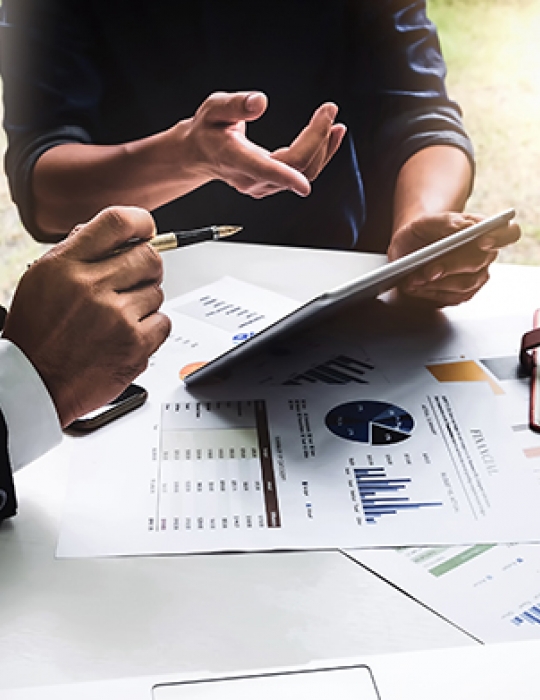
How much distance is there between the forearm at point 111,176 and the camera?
1.14m

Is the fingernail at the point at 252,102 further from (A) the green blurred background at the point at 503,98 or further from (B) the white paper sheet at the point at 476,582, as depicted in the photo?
(A) the green blurred background at the point at 503,98

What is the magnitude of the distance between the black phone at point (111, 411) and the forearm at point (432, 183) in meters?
0.56

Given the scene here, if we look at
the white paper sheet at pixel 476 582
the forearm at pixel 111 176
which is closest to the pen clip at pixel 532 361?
the white paper sheet at pixel 476 582

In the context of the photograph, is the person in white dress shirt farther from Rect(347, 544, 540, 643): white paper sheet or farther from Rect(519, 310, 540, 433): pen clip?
Rect(519, 310, 540, 433): pen clip

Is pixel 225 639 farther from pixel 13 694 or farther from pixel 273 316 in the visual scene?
pixel 273 316

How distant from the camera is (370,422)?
646 mm

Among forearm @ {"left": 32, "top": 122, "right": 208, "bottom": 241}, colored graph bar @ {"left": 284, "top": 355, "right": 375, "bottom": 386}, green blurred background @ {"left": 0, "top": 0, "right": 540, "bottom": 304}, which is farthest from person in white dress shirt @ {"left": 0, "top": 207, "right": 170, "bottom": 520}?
green blurred background @ {"left": 0, "top": 0, "right": 540, "bottom": 304}

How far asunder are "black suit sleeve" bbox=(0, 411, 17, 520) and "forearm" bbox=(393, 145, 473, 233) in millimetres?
717

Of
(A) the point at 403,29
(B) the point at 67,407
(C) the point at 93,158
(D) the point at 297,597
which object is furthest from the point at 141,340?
(A) the point at 403,29

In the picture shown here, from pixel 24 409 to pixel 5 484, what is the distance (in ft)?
0.22

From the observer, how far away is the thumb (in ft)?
3.73

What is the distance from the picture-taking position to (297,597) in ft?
1.51

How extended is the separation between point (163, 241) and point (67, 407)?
0.17 m

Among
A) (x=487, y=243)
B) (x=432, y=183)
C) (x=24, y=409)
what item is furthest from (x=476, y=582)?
(x=432, y=183)
